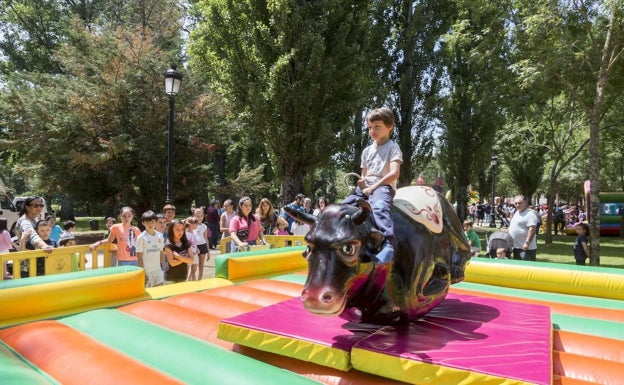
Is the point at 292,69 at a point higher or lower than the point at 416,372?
higher

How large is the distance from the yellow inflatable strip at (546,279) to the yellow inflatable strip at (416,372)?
3.29m

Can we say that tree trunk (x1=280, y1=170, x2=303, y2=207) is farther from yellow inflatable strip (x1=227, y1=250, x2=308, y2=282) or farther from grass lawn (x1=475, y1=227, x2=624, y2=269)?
yellow inflatable strip (x1=227, y1=250, x2=308, y2=282)

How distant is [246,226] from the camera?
7.61m

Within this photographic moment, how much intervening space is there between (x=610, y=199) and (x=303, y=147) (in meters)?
16.3

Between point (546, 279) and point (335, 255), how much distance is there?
145 inches

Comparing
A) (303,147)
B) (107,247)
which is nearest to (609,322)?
(107,247)

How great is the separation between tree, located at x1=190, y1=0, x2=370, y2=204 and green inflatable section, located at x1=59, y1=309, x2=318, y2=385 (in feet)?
38.4

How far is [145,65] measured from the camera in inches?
685

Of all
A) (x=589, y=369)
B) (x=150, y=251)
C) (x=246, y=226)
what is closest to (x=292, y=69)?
(x=246, y=226)

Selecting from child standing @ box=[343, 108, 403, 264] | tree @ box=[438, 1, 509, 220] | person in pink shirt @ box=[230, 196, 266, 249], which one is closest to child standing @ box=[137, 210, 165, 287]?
person in pink shirt @ box=[230, 196, 266, 249]

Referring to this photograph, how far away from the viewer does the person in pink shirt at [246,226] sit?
293 inches

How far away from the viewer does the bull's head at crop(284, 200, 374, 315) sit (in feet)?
8.13

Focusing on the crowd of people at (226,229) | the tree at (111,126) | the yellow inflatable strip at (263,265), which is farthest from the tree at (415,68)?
the yellow inflatable strip at (263,265)

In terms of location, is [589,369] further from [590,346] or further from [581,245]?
[581,245]
